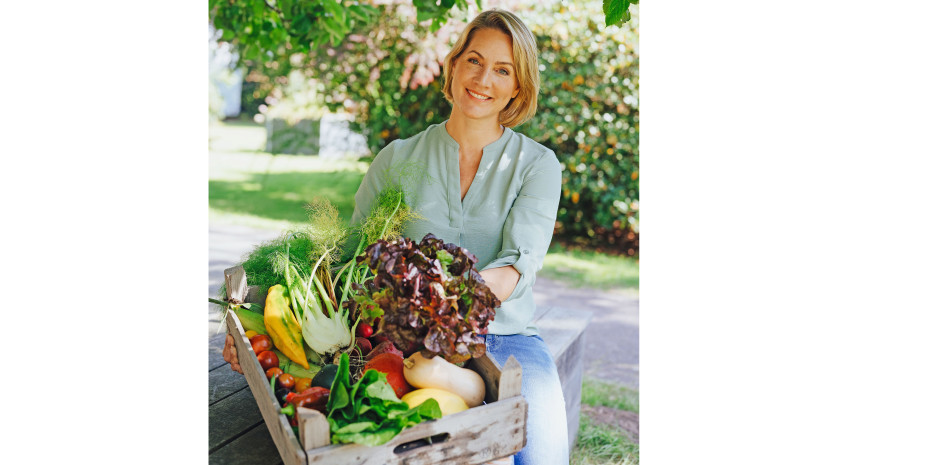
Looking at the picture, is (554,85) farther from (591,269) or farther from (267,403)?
(267,403)

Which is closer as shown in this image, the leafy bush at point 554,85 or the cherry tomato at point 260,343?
the cherry tomato at point 260,343

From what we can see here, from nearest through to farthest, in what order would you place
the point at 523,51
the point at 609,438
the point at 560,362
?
the point at 523,51
the point at 560,362
the point at 609,438

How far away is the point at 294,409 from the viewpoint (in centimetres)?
154

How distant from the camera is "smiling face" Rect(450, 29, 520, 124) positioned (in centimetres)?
240

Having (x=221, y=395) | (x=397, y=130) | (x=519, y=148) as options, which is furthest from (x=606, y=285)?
(x=221, y=395)

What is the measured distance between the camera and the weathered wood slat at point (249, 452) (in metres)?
2.00

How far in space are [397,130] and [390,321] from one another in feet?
18.5

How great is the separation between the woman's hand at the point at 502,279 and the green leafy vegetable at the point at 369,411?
2.22ft

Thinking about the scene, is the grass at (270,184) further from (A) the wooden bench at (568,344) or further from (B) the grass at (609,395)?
(A) the wooden bench at (568,344)

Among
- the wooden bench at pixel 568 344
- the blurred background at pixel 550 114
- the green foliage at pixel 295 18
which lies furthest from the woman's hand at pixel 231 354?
the blurred background at pixel 550 114

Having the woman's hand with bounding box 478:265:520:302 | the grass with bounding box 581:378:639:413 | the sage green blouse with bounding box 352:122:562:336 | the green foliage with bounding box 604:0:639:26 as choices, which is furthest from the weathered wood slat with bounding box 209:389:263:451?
the grass with bounding box 581:378:639:413

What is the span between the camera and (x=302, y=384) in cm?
181

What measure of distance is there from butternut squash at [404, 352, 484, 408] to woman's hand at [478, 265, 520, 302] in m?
0.51

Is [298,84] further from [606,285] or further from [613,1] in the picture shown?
[613,1]
